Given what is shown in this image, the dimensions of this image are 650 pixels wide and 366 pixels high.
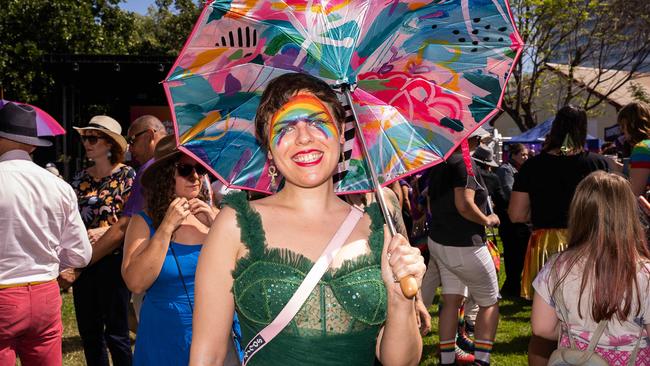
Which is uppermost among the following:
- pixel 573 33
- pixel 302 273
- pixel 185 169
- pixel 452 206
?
pixel 573 33

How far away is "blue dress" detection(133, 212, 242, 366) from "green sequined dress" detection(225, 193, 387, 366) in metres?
1.31

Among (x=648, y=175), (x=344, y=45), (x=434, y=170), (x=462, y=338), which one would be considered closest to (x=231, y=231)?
(x=344, y=45)

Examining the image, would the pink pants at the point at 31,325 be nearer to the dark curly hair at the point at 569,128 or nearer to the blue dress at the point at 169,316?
the blue dress at the point at 169,316

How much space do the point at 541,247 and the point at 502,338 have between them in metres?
2.46

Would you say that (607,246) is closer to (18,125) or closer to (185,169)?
(185,169)

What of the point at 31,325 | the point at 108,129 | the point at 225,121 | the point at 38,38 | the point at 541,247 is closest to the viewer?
the point at 225,121

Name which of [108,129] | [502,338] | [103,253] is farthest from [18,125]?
[502,338]

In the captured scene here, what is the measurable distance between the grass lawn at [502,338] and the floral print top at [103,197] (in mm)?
1710

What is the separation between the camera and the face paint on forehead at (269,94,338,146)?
2203 mm

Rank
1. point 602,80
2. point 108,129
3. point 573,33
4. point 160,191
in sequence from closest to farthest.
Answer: point 160,191 < point 108,129 < point 573,33 < point 602,80

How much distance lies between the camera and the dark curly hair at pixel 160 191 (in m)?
3.54

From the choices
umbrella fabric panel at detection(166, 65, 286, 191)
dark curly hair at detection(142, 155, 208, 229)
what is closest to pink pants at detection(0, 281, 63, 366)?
dark curly hair at detection(142, 155, 208, 229)

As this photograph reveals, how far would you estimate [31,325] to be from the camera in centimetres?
401

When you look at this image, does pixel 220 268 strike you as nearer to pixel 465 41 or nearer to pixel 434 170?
pixel 465 41
